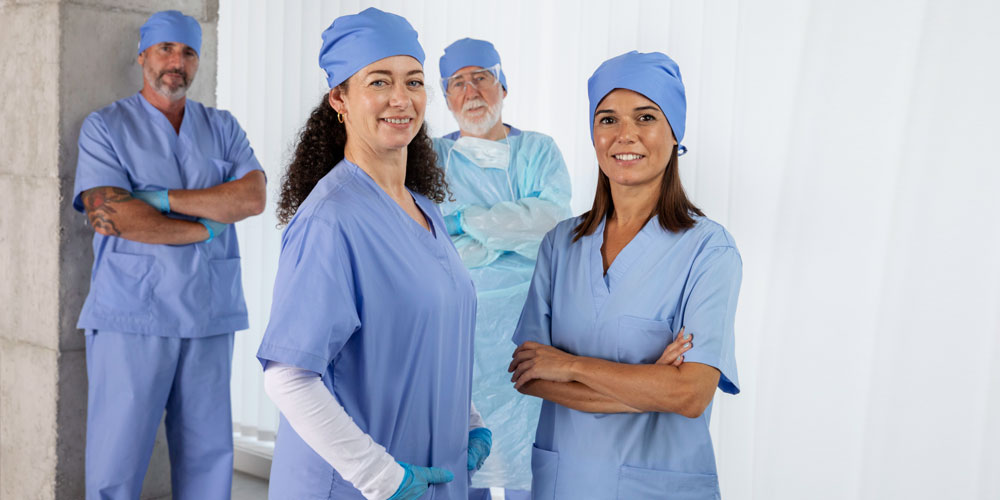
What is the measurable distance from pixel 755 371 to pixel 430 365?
1319 mm

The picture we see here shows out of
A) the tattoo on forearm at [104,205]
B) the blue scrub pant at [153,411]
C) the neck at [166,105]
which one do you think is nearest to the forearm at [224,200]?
the tattoo on forearm at [104,205]

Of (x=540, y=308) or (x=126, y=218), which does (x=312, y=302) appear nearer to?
(x=540, y=308)

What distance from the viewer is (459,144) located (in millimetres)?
2375

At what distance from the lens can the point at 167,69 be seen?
8.84 ft

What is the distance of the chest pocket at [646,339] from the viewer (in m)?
1.52

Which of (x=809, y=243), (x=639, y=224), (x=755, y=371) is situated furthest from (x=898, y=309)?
(x=639, y=224)

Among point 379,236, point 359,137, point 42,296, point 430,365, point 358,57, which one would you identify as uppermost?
point 358,57

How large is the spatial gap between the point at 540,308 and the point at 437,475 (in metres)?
0.46

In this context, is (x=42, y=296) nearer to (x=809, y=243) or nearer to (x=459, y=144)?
(x=459, y=144)

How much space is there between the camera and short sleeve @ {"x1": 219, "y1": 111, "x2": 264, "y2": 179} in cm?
277

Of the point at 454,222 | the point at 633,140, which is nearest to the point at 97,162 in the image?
the point at 454,222

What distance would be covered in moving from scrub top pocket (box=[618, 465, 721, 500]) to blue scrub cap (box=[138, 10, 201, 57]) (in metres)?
2.08

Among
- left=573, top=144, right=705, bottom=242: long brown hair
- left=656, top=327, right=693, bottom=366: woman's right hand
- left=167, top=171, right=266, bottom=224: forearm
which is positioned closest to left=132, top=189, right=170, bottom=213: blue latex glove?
left=167, top=171, right=266, bottom=224: forearm

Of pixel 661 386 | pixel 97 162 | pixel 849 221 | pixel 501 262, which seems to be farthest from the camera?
pixel 97 162
